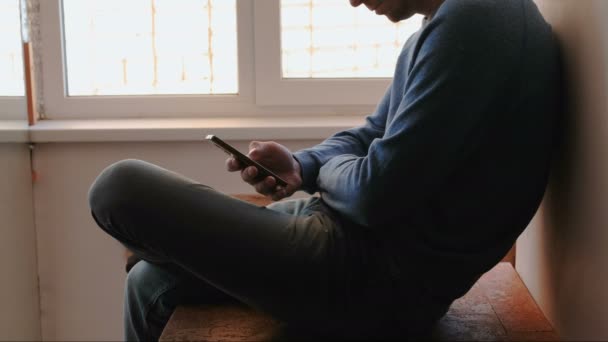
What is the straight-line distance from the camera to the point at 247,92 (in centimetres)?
218

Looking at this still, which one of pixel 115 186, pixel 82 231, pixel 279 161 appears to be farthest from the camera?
pixel 82 231

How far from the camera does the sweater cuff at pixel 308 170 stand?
1.41m

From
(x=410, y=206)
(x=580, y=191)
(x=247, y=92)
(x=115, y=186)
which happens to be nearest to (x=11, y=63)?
(x=247, y=92)

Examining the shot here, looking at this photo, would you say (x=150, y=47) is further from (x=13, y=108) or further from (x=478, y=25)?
(x=478, y=25)

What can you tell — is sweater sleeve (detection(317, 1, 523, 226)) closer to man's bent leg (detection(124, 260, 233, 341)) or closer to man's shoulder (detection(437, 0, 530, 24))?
man's shoulder (detection(437, 0, 530, 24))

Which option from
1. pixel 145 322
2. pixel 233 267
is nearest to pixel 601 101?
Answer: pixel 233 267

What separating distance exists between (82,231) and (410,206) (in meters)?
1.24

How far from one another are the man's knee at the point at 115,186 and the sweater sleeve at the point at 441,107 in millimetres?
326

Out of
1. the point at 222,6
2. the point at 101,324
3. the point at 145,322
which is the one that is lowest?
the point at 101,324

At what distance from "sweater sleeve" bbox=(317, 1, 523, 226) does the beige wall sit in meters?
0.11

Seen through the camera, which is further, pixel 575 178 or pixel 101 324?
pixel 101 324

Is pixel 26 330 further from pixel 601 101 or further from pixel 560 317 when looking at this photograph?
pixel 601 101

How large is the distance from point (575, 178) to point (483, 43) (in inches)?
11.2

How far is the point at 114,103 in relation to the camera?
2188 millimetres
